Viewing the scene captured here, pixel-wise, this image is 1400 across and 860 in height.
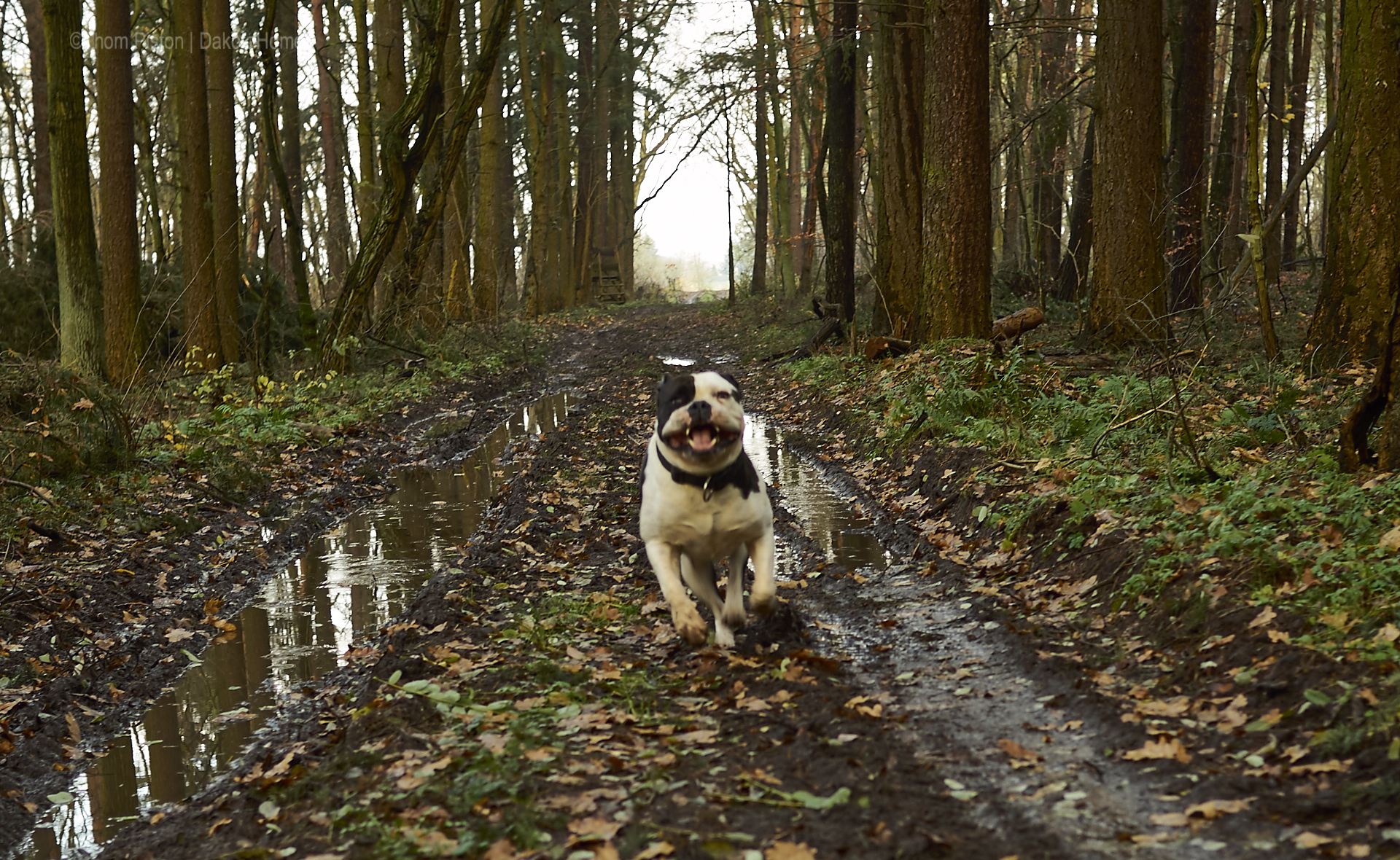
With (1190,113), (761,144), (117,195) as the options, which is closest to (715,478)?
(117,195)

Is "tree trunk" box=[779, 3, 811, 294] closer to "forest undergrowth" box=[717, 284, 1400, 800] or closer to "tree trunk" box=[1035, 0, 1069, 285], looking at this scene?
"tree trunk" box=[1035, 0, 1069, 285]

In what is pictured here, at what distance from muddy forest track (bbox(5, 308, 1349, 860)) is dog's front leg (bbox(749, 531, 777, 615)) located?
26 centimetres

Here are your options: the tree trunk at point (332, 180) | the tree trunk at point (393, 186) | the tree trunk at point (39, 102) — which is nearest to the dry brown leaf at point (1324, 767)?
the tree trunk at point (393, 186)

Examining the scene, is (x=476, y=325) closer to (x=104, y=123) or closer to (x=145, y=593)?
(x=104, y=123)

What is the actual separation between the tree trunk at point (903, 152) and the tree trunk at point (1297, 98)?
9.67 metres

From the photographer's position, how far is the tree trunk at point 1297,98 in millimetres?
25656

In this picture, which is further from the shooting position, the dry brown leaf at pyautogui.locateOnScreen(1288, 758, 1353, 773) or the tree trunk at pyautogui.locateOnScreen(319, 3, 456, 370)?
the tree trunk at pyautogui.locateOnScreen(319, 3, 456, 370)

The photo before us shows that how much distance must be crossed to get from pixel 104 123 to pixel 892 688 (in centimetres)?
A: 1574

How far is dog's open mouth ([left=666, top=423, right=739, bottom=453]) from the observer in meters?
5.42

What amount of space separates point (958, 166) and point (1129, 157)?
7.40ft

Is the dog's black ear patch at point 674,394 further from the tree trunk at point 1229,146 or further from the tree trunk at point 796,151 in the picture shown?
the tree trunk at point 1229,146

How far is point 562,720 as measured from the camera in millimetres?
4996

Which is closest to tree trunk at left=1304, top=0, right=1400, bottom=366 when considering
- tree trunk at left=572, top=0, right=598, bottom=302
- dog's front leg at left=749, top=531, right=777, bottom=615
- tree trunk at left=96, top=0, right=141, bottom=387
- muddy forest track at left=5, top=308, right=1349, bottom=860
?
muddy forest track at left=5, top=308, right=1349, bottom=860

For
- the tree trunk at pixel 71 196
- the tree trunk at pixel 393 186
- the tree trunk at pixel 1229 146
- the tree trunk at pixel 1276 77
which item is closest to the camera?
the tree trunk at pixel 71 196
